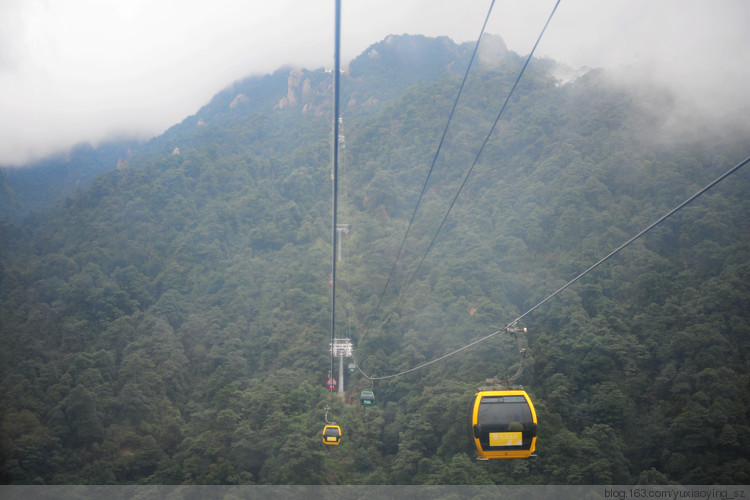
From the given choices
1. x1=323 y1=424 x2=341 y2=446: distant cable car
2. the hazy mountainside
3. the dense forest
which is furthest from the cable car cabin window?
the hazy mountainside

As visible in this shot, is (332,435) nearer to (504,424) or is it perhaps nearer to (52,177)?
(504,424)

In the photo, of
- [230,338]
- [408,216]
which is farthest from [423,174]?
[230,338]

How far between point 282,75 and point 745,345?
8882cm

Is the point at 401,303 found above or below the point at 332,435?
above

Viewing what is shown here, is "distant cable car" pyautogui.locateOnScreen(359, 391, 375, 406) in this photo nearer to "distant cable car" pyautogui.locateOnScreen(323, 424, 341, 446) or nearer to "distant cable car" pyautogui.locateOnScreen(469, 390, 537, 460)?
"distant cable car" pyautogui.locateOnScreen(323, 424, 341, 446)

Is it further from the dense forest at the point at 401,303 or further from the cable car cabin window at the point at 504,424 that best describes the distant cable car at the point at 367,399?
the cable car cabin window at the point at 504,424

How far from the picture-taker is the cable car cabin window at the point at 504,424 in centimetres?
977

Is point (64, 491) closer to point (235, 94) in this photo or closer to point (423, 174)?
point (423, 174)

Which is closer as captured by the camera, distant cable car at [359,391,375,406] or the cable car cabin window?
the cable car cabin window

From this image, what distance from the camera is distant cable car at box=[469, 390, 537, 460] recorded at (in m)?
9.77

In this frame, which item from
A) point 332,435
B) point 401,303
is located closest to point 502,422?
point 332,435

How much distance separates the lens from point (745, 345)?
2628cm

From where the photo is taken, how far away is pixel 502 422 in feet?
32.1

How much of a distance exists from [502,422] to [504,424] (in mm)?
51
